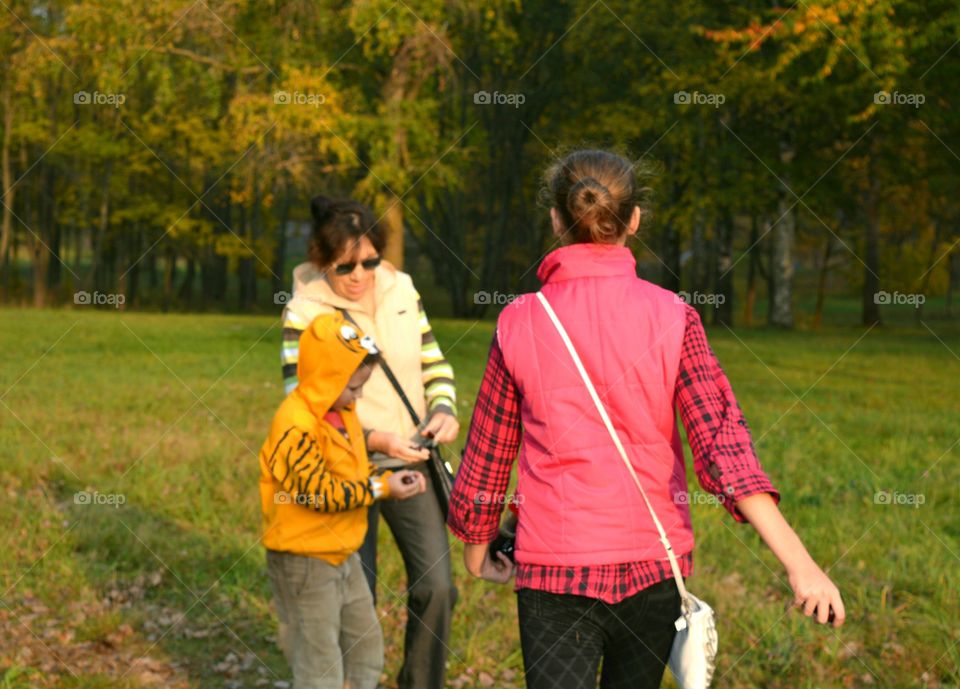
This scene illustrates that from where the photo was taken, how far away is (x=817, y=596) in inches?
97.1

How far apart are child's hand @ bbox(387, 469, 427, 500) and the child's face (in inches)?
12.9

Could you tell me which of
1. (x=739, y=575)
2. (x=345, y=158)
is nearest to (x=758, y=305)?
(x=345, y=158)

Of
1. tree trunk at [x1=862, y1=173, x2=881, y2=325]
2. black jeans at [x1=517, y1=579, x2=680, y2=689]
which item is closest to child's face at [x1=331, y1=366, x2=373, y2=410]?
black jeans at [x1=517, y1=579, x2=680, y2=689]

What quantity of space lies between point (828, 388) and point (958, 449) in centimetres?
604

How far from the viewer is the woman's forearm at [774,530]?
2.53m

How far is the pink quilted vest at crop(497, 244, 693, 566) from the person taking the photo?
2.72m

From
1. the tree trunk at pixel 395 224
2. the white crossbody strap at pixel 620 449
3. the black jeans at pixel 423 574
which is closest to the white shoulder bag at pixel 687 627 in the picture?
the white crossbody strap at pixel 620 449

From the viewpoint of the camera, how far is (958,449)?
11.3 metres

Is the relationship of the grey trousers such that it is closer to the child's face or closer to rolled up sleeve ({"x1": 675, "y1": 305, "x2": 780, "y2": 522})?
the child's face

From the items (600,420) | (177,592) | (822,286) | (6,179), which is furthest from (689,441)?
(6,179)

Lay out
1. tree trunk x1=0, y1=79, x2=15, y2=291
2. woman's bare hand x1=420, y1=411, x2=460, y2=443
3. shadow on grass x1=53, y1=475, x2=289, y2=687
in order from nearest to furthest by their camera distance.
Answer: woman's bare hand x1=420, y1=411, x2=460, y2=443
shadow on grass x1=53, y1=475, x2=289, y2=687
tree trunk x1=0, y1=79, x2=15, y2=291

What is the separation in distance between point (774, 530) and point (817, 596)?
170 mm

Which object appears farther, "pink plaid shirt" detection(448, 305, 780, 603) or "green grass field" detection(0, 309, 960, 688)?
"green grass field" detection(0, 309, 960, 688)

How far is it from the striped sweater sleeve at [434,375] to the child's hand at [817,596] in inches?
105
